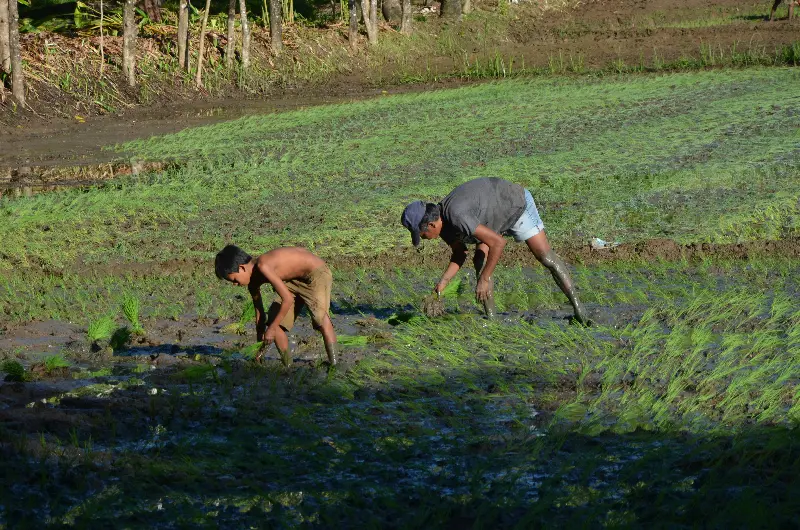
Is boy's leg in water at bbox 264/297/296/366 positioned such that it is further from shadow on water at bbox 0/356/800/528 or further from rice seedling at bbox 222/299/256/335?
shadow on water at bbox 0/356/800/528

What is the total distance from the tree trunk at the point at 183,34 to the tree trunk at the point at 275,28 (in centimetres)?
279

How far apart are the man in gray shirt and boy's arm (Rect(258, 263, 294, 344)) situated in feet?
3.20

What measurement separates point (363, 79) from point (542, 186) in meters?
13.0

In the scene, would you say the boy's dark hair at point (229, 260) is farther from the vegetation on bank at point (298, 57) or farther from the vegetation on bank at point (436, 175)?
the vegetation on bank at point (298, 57)

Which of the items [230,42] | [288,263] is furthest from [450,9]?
[288,263]

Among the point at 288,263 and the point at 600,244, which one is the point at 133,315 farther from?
the point at 600,244

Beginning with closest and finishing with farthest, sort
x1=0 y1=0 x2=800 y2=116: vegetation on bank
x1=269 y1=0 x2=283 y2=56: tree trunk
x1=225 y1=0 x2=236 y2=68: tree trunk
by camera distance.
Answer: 1. x1=0 y1=0 x2=800 y2=116: vegetation on bank
2. x1=225 y1=0 x2=236 y2=68: tree trunk
3. x1=269 y1=0 x2=283 y2=56: tree trunk

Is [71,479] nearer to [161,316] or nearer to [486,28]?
[161,316]

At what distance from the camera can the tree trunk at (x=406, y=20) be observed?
29.5 m

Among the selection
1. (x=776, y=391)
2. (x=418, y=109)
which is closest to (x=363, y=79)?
(x=418, y=109)

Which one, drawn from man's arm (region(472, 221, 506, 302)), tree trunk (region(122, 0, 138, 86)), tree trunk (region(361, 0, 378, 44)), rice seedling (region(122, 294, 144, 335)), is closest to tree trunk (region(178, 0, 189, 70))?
tree trunk (region(122, 0, 138, 86))

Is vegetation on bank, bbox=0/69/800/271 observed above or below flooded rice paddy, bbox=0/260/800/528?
below

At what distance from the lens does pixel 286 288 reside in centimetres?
712

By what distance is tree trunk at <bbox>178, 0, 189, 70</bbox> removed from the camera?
910 inches
